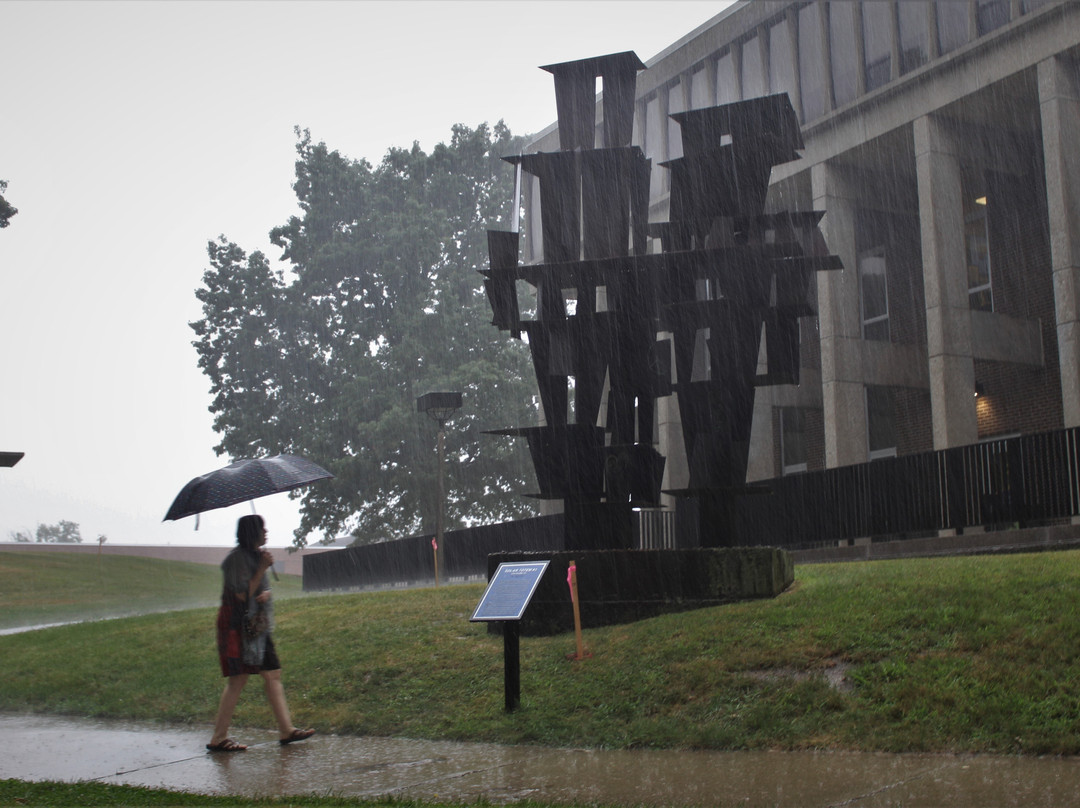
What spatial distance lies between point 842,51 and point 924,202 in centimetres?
446

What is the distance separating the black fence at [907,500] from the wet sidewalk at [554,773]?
228 inches

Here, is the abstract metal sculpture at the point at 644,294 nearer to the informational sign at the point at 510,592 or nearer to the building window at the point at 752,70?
the informational sign at the point at 510,592

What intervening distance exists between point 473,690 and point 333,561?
28746 mm

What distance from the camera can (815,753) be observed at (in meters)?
6.37

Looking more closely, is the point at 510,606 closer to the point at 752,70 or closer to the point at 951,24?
the point at 951,24

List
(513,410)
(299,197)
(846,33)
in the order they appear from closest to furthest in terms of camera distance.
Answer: (846,33)
(513,410)
(299,197)

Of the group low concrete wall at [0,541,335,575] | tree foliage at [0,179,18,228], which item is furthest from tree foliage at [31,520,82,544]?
tree foliage at [0,179,18,228]

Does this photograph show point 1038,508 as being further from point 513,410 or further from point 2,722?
point 513,410

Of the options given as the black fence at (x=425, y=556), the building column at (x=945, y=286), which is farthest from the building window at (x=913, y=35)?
the black fence at (x=425, y=556)

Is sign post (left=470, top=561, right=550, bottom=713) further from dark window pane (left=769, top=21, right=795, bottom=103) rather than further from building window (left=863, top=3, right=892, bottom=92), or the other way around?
dark window pane (left=769, top=21, right=795, bottom=103)

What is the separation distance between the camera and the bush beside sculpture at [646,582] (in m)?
10.3


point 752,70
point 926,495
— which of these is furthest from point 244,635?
point 752,70

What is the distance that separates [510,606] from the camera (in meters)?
7.91

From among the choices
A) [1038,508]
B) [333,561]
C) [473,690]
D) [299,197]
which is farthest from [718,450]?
[299,197]
